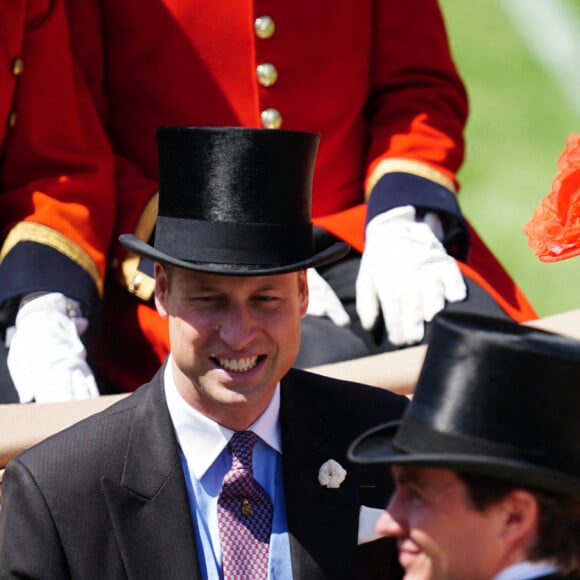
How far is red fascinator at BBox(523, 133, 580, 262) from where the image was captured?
2.06 m

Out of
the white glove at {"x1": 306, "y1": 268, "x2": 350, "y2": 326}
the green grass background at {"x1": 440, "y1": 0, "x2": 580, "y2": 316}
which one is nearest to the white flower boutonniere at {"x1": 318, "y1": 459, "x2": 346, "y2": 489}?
the white glove at {"x1": 306, "y1": 268, "x2": 350, "y2": 326}

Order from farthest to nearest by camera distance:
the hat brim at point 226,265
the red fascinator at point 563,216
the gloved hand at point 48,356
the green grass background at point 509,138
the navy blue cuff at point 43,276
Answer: the green grass background at point 509,138 → the navy blue cuff at point 43,276 → the gloved hand at point 48,356 → the hat brim at point 226,265 → the red fascinator at point 563,216

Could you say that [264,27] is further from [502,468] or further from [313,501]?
[502,468]

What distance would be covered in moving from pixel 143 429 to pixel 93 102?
1.04 metres

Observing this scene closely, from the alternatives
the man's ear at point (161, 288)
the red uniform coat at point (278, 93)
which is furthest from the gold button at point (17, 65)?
the man's ear at point (161, 288)

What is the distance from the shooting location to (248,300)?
2.35m

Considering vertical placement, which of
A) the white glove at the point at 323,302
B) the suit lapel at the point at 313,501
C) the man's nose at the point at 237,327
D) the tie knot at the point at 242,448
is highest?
the man's nose at the point at 237,327

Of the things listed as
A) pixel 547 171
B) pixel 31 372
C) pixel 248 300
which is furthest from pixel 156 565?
pixel 547 171

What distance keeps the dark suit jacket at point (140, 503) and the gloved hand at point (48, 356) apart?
40cm

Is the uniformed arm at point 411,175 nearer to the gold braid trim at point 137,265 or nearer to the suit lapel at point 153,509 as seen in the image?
the gold braid trim at point 137,265

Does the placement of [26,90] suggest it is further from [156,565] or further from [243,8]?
[156,565]

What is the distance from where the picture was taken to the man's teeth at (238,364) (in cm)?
235

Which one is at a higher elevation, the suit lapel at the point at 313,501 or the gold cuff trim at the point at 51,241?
the gold cuff trim at the point at 51,241

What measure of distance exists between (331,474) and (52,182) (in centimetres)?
97
